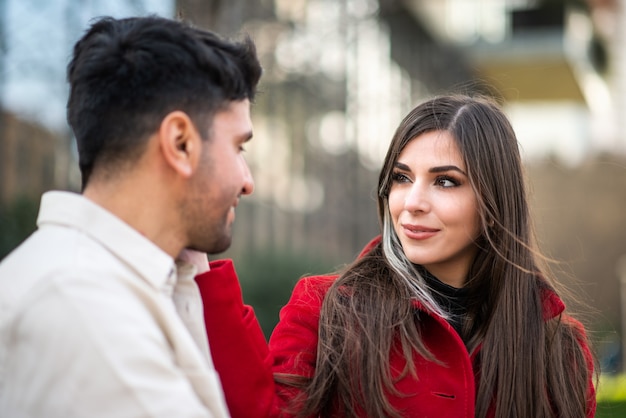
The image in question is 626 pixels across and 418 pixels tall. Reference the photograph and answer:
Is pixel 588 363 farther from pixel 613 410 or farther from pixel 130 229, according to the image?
pixel 613 410

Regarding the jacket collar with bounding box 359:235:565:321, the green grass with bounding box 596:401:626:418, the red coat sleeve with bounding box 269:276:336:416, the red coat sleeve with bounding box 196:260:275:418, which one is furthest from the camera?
the green grass with bounding box 596:401:626:418

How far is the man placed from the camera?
57.4 inches

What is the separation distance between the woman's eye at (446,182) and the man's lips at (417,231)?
0.47ft

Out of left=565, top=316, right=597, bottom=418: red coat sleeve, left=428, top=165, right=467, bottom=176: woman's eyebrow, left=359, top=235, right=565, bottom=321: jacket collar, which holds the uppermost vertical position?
left=428, top=165, right=467, bottom=176: woman's eyebrow

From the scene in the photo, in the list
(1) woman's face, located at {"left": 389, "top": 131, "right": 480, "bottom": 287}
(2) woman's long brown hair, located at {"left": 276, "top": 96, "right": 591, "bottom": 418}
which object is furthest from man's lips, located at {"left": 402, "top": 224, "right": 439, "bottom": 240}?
(2) woman's long brown hair, located at {"left": 276, "top": 96, "right": 591, "bottom": 418}

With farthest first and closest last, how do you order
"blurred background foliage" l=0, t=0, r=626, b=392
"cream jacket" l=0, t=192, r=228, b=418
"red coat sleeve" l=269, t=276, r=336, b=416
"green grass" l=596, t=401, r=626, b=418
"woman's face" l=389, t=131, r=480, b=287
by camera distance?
"blurred background foliage" l=0, t=0, r=626, b=392 → "green grass" l=596, t=401, r=626, b=418 → "woman's face" l=389, t=131, r=480, b=287 → "red coat sleeve" l=269, t=276, r=336, b=416 → "cream jacket" l=0, t=192, r=228, b=418

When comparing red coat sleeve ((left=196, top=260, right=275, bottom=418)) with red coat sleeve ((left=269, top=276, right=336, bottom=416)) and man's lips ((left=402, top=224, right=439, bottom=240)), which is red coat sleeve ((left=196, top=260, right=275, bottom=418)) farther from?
man's lips ((left=402, top=224, right=439, bottom=240))

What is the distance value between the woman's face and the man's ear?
3.16 feet

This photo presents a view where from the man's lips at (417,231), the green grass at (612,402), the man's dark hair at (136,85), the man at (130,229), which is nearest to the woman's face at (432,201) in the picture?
the man's lips at (417,231)

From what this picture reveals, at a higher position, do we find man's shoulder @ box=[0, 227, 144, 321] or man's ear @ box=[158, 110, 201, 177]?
man's ear @ box=[158, 110, 201, 177]

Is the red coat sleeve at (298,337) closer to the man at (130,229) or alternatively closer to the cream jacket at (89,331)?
the man at (130,229)

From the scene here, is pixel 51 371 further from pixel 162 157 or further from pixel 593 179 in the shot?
pixel 593 179

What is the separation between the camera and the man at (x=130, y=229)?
146cm

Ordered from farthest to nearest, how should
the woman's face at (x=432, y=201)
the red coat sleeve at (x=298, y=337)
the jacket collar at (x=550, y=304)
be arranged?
the jacket collar at (x=550, y=304) < the woman's face at (x=432, y=201) < the red coat sleeve at (x=298, y=337)
